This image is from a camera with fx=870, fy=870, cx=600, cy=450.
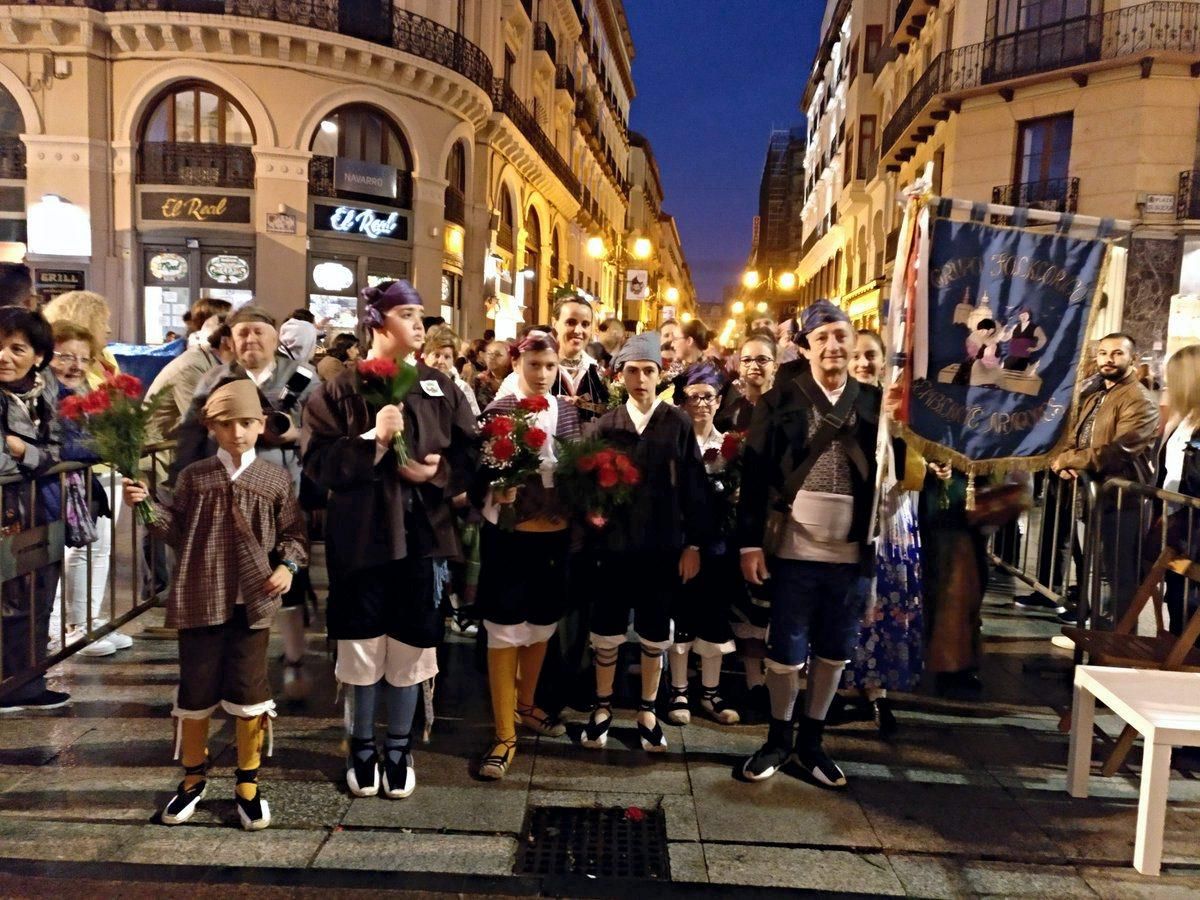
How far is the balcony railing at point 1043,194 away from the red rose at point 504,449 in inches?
794

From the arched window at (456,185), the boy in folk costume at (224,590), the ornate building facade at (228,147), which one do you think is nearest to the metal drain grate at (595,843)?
the boy in folk costume at (224,590)

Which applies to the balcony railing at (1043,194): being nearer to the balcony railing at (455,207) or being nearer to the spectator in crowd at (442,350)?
the balcony railing at (455,207)

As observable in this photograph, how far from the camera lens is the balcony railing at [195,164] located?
2127cm

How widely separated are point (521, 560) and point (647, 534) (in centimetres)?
66

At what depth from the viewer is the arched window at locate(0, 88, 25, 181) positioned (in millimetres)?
20781

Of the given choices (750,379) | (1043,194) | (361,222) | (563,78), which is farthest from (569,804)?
(563,78)

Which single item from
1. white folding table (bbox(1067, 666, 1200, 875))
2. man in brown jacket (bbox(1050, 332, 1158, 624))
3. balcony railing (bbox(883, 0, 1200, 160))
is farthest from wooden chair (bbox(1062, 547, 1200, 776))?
balcony railing (bbox(883, 0, 1200, 160))

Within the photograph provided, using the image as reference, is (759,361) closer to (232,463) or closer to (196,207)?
(232,463)

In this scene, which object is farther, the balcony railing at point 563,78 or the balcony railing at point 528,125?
the balcony railing at point 563,78

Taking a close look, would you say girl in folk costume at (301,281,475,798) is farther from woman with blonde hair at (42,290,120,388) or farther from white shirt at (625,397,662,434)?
woman with blonde hair at (42,290,120,388)

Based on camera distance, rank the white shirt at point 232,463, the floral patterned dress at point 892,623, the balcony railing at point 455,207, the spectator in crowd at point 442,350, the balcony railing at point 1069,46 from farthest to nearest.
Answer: the balcony railing at point 455,207 < the balcony railing at point 1069,46 < the spectator in crowd at point 442,350 < the floral patterned dress at point 892,623 < the white shirt at point 232,463

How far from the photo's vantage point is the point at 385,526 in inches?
153

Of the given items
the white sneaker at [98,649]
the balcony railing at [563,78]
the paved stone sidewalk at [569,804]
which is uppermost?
the balcony railing at [563,78]

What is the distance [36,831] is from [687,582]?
3.22 meters
